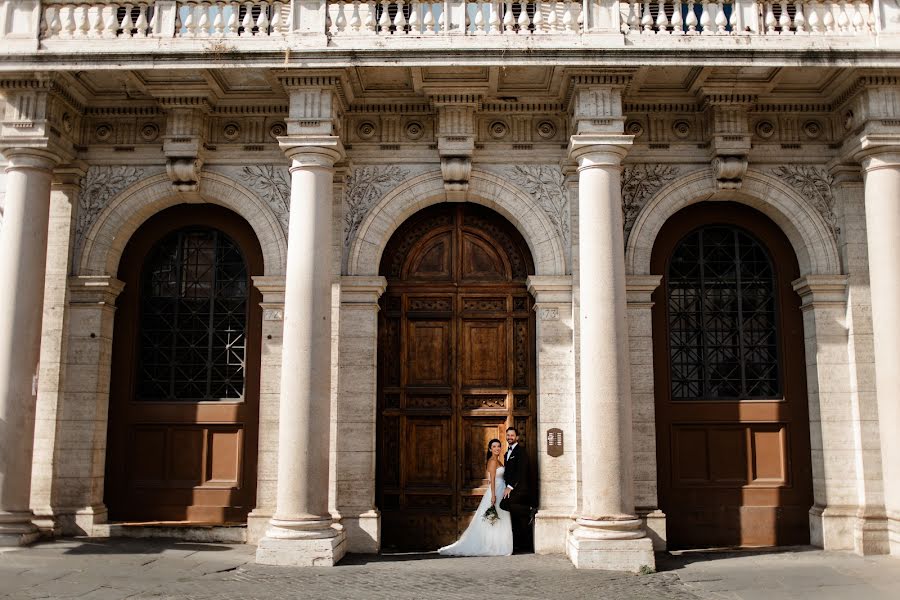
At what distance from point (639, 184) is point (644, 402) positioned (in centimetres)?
328

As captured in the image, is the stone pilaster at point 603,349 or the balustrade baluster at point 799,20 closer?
the stone pilaster at point 603,349

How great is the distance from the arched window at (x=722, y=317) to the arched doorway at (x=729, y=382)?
0.02 metres

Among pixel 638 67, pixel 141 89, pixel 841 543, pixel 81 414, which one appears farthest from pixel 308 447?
pixel 841 543

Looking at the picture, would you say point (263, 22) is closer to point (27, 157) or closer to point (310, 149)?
point (310, 149)

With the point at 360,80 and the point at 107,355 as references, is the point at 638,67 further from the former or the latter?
the point at 107,355

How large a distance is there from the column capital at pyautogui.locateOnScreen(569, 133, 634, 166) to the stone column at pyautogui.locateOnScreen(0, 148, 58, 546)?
7.57 metres

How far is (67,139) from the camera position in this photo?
12.1 m

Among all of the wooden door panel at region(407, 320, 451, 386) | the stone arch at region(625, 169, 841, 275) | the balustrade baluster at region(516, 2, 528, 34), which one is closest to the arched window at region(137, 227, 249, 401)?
the wooden door panel at region(407, 320, 451, 386)

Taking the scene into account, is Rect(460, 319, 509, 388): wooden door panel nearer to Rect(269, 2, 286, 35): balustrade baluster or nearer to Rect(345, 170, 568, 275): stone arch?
Rect(345, 170, 568, 275): stone arch

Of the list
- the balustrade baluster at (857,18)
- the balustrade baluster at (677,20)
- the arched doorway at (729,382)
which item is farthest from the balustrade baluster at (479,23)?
the balustrade baluster at (857,18)

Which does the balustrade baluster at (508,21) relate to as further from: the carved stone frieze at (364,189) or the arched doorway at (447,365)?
the arched doorway at (447,365)

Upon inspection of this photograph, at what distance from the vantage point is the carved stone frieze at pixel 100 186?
40.9 ft

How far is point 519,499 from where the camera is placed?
1154cm

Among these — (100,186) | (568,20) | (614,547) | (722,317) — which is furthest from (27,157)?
(722,317)
